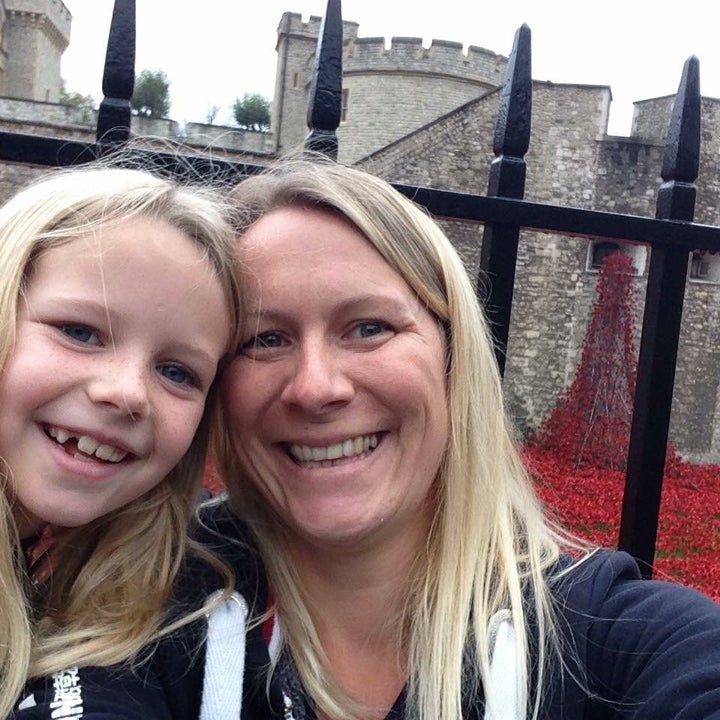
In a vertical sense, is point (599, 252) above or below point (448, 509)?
above

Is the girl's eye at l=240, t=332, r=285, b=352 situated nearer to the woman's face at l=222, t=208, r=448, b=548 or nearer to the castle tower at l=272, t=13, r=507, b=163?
the woman's face at l=222, t=208, r=448, b=548

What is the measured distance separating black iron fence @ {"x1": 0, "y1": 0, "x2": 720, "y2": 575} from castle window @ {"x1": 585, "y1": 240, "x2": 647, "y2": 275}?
13231 millimetres

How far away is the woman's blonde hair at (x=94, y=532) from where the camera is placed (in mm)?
1193

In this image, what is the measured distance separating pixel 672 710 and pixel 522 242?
13.7 m

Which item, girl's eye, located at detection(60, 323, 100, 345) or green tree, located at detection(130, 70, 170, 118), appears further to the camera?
green tree, located at detection(130, 70, 170, 118)

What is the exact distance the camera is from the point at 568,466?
1138 centimetres

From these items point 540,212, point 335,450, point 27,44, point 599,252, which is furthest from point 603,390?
point 27,44

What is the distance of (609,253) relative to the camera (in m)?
14.7

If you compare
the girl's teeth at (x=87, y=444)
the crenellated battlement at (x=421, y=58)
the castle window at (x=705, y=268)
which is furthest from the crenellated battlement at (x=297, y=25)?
the girl's teeth at (x=87, y=444)

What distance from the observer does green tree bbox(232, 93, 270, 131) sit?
4003 centimetres

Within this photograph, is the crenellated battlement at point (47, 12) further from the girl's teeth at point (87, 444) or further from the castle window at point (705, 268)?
the girl's teeth at point (87, 444)

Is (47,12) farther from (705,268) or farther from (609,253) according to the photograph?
(705,268)

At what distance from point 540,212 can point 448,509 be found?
2.15ft

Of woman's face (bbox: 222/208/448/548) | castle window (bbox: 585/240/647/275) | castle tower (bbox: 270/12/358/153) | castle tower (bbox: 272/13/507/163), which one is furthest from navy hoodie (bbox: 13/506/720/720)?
castle tower (bbox: 270/12/358/153)
